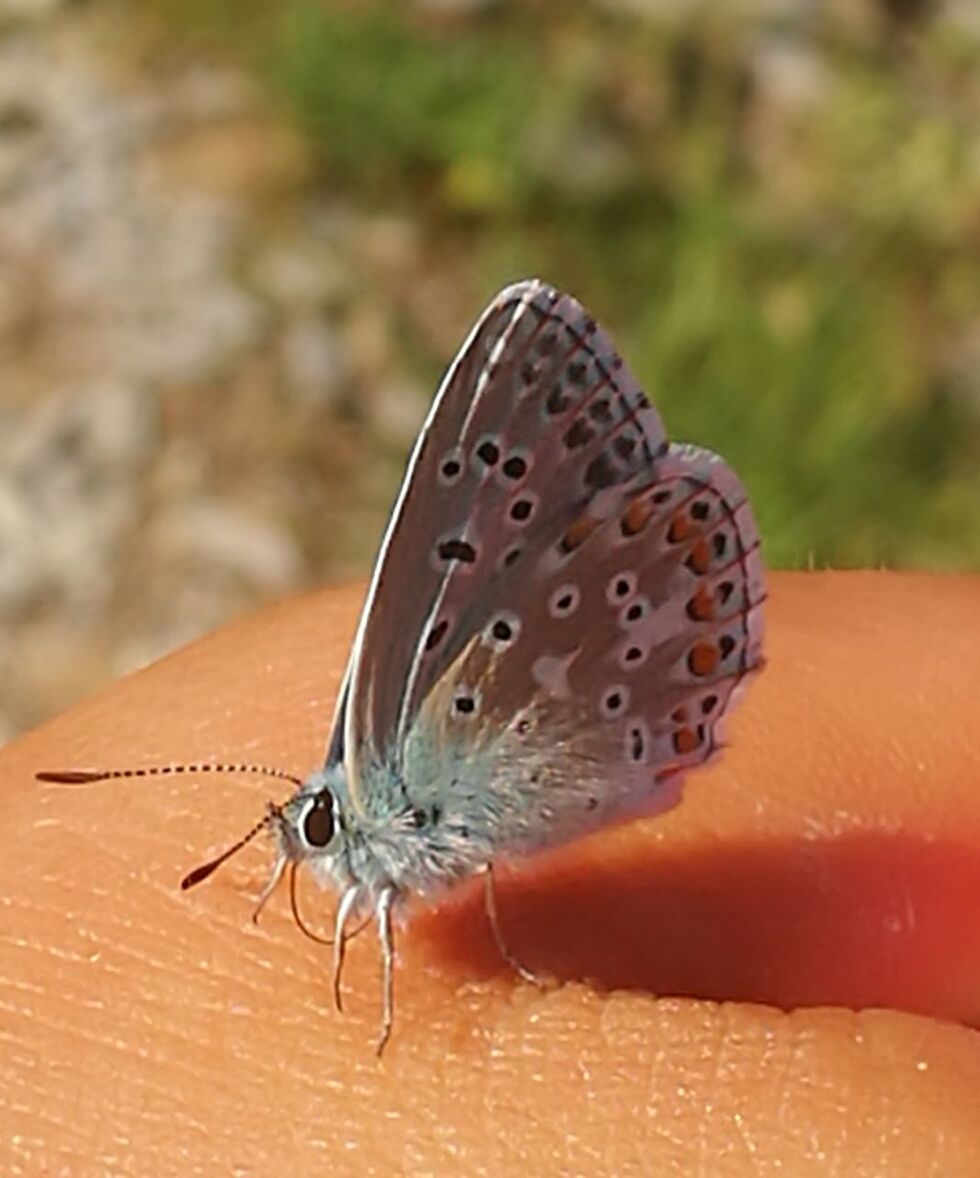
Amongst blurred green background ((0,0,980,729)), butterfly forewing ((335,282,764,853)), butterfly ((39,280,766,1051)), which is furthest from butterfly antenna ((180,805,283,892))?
blurred green background ((0,0,980,729))

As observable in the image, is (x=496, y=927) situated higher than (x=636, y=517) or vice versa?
(x=636, y=517)

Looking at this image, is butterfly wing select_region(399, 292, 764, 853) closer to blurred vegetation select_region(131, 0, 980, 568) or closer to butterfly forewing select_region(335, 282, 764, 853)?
butterfly forewing select_region(335, 282, 764, 853)

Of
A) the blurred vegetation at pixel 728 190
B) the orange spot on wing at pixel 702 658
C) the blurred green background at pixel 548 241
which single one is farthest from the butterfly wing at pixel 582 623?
the blurred vegetation at pixel 728 190

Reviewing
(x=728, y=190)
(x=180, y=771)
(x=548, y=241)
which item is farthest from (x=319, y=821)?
(x=728, y=190)

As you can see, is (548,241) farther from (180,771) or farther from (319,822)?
(319,822)

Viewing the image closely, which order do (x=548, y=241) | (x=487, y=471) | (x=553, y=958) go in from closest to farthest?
(x=487, y=471)
(x=553, y=958)
(x=548, y=241)

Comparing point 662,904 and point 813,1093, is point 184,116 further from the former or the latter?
point 813,1093

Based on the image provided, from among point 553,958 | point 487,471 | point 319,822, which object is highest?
point 487,471
